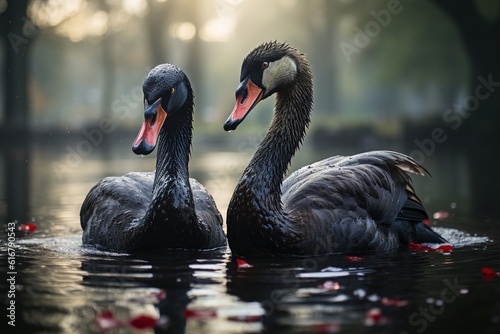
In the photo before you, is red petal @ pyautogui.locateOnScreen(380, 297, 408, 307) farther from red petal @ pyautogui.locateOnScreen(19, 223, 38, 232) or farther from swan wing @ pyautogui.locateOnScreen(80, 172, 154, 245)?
red petal @ pyautogui.locateOnScreen(19, 223, 38, 232)

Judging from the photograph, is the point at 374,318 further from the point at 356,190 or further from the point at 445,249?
the point at 445,249

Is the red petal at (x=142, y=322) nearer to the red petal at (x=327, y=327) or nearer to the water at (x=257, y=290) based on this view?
the water at (x=257, y=290)

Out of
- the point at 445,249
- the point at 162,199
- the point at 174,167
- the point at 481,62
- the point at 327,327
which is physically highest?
the point at 481,62

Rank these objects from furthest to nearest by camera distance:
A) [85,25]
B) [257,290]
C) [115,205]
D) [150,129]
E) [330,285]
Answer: [85,25] < [115,205] < [150,129] < [330,285] < [257,290]

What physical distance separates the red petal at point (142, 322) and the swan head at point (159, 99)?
278 centimetres

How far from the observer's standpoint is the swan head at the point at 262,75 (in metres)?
7.96

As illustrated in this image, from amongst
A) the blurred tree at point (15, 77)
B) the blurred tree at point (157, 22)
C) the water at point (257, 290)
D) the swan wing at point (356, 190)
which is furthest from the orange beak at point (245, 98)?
the blurred tree at point (157, 22)

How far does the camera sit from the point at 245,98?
8008 mm

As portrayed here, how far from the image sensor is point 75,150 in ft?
127

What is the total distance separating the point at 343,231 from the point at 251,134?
141 feet

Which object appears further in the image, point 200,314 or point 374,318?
point 200,314

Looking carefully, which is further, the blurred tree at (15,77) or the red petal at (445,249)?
the blurred tree at (15,77)

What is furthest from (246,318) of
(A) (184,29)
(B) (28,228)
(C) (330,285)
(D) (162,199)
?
(A) (184,29)

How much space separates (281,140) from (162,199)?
1.24m
